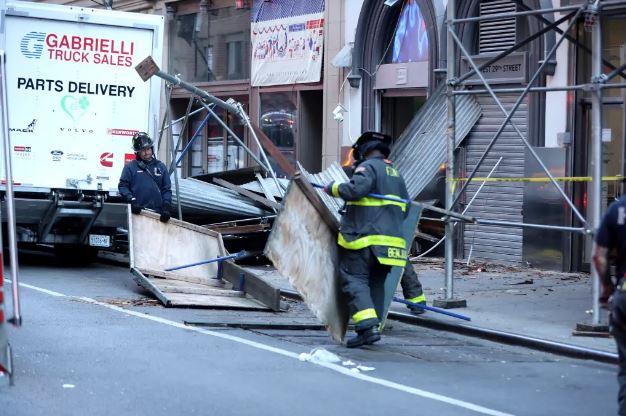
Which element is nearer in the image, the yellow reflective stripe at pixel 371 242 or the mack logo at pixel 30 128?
the yellow reflective stripe at pixel 371 242

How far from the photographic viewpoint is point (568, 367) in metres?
9.11

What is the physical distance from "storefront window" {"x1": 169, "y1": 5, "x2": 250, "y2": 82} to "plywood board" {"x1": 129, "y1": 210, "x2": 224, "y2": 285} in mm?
9649

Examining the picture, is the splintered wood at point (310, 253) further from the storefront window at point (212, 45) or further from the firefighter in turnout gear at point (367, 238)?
the storefront window at point (212, 45)

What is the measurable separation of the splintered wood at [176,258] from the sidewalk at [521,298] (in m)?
2.19

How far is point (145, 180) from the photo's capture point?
47.0ft

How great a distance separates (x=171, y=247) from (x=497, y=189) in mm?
5443

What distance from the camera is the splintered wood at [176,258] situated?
12039mm

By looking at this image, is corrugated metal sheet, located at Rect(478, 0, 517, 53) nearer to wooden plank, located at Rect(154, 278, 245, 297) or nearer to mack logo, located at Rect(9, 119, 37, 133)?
wooden plank, located at Rect(154, 278, 245, 297)

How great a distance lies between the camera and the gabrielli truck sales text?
584 inches

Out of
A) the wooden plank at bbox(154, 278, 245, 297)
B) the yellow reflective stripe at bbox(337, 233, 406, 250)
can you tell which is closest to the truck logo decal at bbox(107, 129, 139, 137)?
the wooden plank at bbox(154, 278, 245, 297)

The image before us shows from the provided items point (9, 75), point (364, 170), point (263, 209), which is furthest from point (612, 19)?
point (9, 75)

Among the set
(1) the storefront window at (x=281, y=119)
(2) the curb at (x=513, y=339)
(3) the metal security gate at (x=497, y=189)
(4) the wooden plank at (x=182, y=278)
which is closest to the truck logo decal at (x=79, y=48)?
(4) the wooden plank at (x=182, y=278)

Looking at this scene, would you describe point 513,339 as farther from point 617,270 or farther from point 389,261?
point 617,270

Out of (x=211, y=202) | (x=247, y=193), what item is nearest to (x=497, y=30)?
(x=247, y=193)
